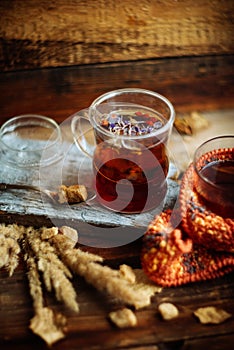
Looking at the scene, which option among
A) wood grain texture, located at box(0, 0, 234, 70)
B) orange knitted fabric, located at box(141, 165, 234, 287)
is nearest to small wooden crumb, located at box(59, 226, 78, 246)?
orange knitted fabric, located at box(141, 165, 234, 287)

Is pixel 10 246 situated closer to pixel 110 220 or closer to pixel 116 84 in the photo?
pixel 110 220

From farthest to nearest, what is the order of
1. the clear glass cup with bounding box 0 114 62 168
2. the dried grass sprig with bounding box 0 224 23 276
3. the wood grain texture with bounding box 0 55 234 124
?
1. the wood grain texture with bounding box 0 55 234 124
2. the clear glass cup with bounding box 0 114 62 168
3. the dried grass sprig with bounding box 0 224 23 276

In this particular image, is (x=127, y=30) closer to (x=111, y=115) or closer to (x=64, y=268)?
(x=111, y=115)

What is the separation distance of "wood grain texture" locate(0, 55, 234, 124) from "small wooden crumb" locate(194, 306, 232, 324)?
504 millimetres

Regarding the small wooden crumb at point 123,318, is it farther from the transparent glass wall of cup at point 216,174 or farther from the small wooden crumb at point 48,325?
the transparent glass wall of cup at point 216,174

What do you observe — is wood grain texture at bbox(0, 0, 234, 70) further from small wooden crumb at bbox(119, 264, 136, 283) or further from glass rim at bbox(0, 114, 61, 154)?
small wooden crumb at bbox(119, 264, 136, 283)

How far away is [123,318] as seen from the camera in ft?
2.44

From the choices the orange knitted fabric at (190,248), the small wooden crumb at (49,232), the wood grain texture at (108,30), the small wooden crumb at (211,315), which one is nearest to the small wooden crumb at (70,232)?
the small wooden crumb at (49,232)

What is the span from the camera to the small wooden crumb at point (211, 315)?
2.45ft

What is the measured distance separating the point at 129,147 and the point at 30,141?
31cm

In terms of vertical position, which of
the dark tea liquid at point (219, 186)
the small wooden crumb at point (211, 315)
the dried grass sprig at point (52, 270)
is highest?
the dark tea liquid at point (219, 186)

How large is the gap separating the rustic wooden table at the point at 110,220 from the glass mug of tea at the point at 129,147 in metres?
0.04

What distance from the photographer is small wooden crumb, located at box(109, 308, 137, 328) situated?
2.42ft

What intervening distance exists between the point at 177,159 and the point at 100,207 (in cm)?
18
